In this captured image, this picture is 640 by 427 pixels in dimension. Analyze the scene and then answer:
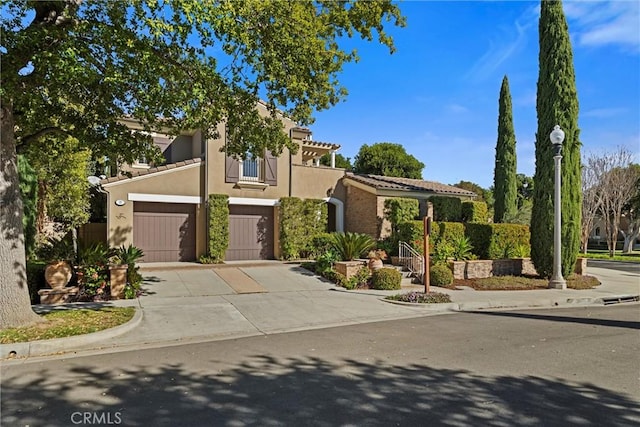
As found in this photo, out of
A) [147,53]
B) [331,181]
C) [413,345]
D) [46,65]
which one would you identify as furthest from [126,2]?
[331,181]

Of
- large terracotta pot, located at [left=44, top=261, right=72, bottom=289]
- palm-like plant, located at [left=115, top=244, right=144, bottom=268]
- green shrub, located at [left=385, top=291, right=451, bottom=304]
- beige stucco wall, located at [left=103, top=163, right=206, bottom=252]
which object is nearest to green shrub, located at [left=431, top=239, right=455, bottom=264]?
green shrub, located at [left=385, top=291, right=451, bottom=304]

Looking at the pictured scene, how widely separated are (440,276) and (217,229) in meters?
8.33

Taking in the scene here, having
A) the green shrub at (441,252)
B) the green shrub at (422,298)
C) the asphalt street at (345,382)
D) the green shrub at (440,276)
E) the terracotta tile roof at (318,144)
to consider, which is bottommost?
the asphalt street at (345,382)

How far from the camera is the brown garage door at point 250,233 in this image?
1673 centimetres

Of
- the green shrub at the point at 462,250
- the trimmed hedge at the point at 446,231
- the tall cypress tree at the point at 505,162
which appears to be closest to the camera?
the green shrub at the point at 462,250

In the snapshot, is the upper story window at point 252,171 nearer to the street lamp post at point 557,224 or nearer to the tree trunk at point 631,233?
the street lamp post at point 557,224

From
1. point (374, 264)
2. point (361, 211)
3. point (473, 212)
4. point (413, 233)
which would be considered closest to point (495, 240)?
point (473, 212)

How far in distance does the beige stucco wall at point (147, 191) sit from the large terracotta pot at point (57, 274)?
16.2 ft

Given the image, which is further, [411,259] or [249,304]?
[411,259]

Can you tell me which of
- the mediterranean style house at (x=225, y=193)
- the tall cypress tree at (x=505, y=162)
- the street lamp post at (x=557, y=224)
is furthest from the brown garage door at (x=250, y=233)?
the tall cypress tree at (x=505, y=162)

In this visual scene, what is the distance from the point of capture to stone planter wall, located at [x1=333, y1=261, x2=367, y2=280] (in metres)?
13.0

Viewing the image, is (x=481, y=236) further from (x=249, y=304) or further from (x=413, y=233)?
(x=249, y=304)

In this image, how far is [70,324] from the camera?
23.3 ft

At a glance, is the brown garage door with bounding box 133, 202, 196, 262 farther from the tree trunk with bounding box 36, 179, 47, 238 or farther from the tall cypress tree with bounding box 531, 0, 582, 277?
the tall cypress tree with bounding box 531, 0, 582, 277
